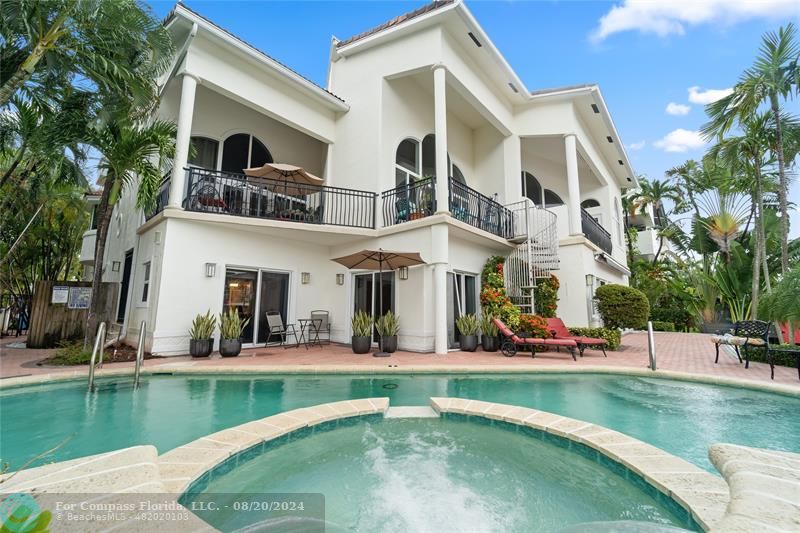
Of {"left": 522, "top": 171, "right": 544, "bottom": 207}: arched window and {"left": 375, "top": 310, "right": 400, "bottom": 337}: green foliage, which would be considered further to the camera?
{"left": 522, "top": 171, "right": 544, "bottom": 207}: arched window

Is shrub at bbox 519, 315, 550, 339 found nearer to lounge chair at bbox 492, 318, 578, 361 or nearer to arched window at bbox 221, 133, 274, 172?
lounge chair at bbox 492, 318, 578, 361

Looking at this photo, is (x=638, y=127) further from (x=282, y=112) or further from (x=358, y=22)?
(x=282, y=112)

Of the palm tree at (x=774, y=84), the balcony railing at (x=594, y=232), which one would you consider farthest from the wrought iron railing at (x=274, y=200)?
the palm tree at (x=774, y=84)

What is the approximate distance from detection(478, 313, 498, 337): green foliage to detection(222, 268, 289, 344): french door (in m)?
5.71

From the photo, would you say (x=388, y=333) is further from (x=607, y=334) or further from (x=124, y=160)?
(x=124, y=160)

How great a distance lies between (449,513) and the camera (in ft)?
8.25

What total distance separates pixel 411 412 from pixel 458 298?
5.82 metres

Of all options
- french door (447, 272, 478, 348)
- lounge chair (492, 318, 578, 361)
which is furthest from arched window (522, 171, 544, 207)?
lounge chair (492, 318, 578, 361)

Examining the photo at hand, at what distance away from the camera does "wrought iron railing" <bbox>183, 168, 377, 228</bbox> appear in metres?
8.84

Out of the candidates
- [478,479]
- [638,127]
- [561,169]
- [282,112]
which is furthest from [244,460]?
[638,127]

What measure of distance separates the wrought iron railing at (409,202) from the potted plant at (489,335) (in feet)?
11.2

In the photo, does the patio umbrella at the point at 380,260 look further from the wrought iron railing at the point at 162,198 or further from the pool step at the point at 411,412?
the wrought iron railing at the point at 162,198

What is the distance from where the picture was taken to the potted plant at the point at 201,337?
7.79 m

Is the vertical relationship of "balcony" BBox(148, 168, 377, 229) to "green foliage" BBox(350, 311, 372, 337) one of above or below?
above
